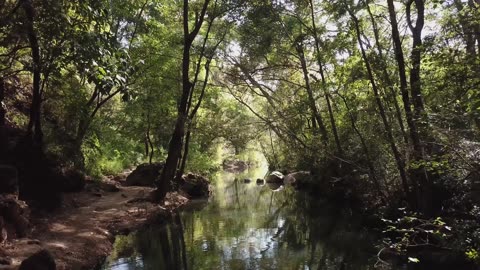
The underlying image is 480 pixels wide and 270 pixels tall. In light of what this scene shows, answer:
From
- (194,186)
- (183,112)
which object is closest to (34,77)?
(183,112)

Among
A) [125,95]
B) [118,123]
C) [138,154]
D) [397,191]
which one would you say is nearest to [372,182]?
[397,191]

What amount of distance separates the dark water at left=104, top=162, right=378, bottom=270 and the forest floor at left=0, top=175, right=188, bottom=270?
617 mm

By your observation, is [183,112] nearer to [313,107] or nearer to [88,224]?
[313,107]

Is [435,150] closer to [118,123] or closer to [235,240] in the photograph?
[235,240]

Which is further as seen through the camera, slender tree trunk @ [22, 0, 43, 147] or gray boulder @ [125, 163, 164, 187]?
gray boulder @ [125, 163, 164, 187]

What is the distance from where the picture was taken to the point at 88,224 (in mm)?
13938

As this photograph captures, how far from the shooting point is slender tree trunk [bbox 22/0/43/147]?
25.8 feet

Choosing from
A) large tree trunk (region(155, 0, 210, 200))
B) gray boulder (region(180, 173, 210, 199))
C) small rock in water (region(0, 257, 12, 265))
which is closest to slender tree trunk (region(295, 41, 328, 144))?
large tree trunk (region(155, 0, 210, 200))

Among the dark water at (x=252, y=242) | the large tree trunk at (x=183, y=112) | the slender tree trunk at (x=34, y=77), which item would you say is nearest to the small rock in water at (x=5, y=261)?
the dark water at (x=252, y=242)

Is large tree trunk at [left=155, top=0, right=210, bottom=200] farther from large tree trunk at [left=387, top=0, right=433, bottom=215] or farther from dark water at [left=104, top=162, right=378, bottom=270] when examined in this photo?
large tree trunk at [left=387, top=0, right=433, bottom=215]

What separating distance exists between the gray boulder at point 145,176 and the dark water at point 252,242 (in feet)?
16.2

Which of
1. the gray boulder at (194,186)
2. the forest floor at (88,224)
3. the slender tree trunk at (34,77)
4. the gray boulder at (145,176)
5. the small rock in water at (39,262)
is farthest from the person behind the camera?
the gray boulder at (194,186)

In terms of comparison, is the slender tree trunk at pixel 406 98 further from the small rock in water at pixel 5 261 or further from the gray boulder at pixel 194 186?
the gray boulder at pixel 194 186

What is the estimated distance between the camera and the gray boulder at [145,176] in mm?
24453
